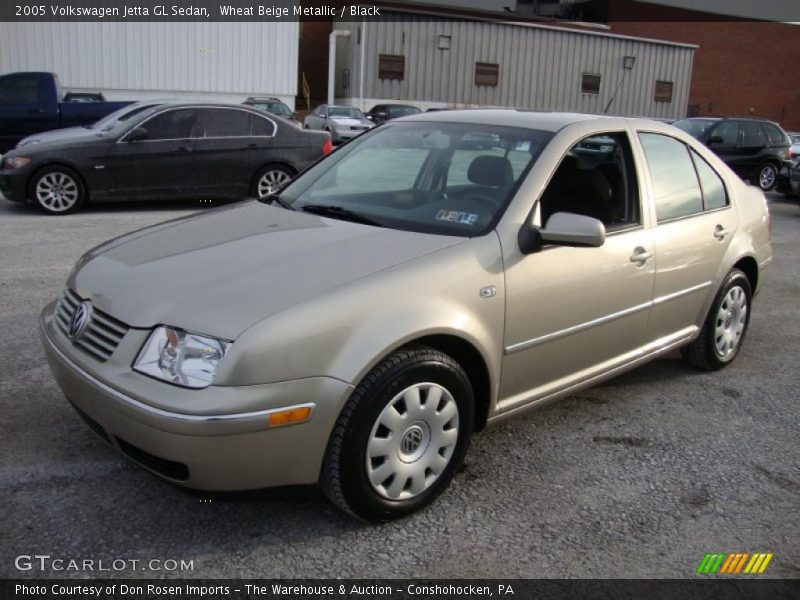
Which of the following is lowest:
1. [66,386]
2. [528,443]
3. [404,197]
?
[528,443]

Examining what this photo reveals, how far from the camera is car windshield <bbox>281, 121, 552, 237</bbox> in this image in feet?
10.9

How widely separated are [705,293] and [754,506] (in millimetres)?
1548

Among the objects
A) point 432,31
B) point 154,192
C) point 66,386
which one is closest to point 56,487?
point 66,386

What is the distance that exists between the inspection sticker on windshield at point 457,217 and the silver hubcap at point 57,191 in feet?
24.4

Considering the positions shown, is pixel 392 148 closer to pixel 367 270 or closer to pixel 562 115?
pixel 562 115

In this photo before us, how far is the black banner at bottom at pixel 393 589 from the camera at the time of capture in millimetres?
2447

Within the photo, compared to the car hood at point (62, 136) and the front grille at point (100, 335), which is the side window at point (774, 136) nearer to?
the car hood at point (62, 136)

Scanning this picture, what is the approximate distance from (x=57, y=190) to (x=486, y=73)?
31.6 m

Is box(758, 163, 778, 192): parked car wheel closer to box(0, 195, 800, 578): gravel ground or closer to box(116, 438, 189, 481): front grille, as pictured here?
box(0, 195, 800, 578): gravel ground

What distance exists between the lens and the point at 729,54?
Answer: 47.2m

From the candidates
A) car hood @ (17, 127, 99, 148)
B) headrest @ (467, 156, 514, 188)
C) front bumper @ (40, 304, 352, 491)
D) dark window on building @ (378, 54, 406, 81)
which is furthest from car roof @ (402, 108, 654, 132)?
dark window on building @ (378, 54, 406, 81)

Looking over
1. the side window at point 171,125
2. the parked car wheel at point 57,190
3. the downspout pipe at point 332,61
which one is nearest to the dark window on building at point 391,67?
the downspout pipe at point 332,61

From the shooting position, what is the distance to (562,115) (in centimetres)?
385

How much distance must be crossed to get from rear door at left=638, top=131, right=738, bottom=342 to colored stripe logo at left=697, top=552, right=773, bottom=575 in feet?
4.60
